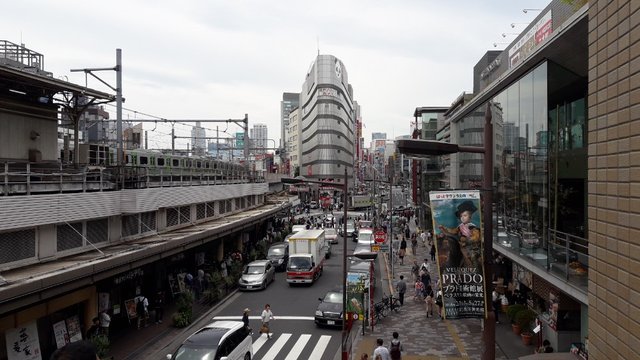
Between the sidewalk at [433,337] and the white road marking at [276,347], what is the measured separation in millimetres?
2819

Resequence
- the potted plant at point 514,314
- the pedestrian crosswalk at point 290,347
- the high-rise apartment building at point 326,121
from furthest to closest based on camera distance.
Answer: the high-rise apartment building at point 326,121
the potted plant at point 514,314
the pedestrian crosswalk at point 290,347

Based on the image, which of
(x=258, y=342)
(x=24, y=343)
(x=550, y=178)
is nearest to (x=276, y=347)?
(x=258, y=342)

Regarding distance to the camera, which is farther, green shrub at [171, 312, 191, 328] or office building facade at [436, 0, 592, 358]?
green shrub at [171, 312, 191, 328]

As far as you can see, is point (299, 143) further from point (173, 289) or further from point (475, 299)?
point (475, 299)

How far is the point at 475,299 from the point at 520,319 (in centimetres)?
1154

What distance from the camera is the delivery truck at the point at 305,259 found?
31.2 meters

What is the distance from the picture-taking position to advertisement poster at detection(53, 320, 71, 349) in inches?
649

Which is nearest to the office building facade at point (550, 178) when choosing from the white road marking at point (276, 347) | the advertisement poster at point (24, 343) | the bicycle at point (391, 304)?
the bicycle at point (391, 304)

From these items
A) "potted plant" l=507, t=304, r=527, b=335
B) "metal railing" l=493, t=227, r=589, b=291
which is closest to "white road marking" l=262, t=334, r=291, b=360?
"potted plant" l=507, t=304, r=527, b=335

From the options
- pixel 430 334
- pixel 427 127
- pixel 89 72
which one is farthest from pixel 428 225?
pixel 89 72

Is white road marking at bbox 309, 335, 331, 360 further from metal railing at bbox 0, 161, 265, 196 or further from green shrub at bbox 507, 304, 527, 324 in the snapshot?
metal railing at bbox 0, 161, 265, 196

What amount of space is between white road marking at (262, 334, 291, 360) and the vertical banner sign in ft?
36.3

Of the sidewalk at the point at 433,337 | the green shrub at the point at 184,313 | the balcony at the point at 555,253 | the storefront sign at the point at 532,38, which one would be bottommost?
the sidewalk at the point at 433,337

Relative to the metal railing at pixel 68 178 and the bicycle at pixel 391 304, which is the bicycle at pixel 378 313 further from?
the metal railing at pixel 68 178
